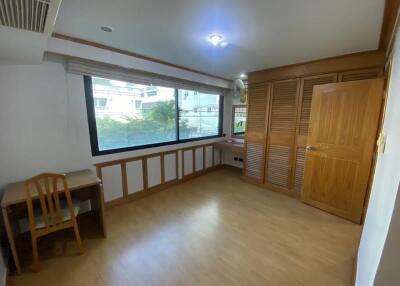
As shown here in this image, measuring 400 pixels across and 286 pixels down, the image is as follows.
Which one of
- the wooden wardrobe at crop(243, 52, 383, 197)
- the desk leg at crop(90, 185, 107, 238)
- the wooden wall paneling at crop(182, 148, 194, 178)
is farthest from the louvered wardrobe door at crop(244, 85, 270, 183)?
the desk leg at crop(90, 185, 107, 238)

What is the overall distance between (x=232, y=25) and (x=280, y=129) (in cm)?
206

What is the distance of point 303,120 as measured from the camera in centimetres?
290

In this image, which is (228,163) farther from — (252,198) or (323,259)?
(323,259)

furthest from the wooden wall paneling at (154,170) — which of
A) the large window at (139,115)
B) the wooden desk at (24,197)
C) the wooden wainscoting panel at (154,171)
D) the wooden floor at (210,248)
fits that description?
the wooden desk at (24,197)

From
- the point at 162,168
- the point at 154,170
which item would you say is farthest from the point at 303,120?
the point at 154,170

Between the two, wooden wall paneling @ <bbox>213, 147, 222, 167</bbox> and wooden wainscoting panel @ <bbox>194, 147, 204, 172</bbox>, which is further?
wooden wall paneling @ <bbox>213, 147, 222, 167</bbox>

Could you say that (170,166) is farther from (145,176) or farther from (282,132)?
(282,132)

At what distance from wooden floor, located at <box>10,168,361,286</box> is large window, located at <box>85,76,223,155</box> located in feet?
3.48

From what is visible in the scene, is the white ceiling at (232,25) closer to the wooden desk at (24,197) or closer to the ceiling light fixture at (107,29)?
the ceiling light fixture at (107,29)

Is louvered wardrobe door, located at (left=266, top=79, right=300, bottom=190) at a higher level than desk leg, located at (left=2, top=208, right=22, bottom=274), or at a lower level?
higher

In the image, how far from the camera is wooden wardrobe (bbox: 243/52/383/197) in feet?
8.52

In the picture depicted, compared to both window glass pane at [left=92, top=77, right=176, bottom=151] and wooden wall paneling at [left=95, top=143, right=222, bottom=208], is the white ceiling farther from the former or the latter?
wooden wall paneling at [left=95, top=143, right=222, bottom=208]

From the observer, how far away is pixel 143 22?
164 cm

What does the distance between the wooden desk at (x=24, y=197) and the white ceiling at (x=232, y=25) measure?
158 centimetres
